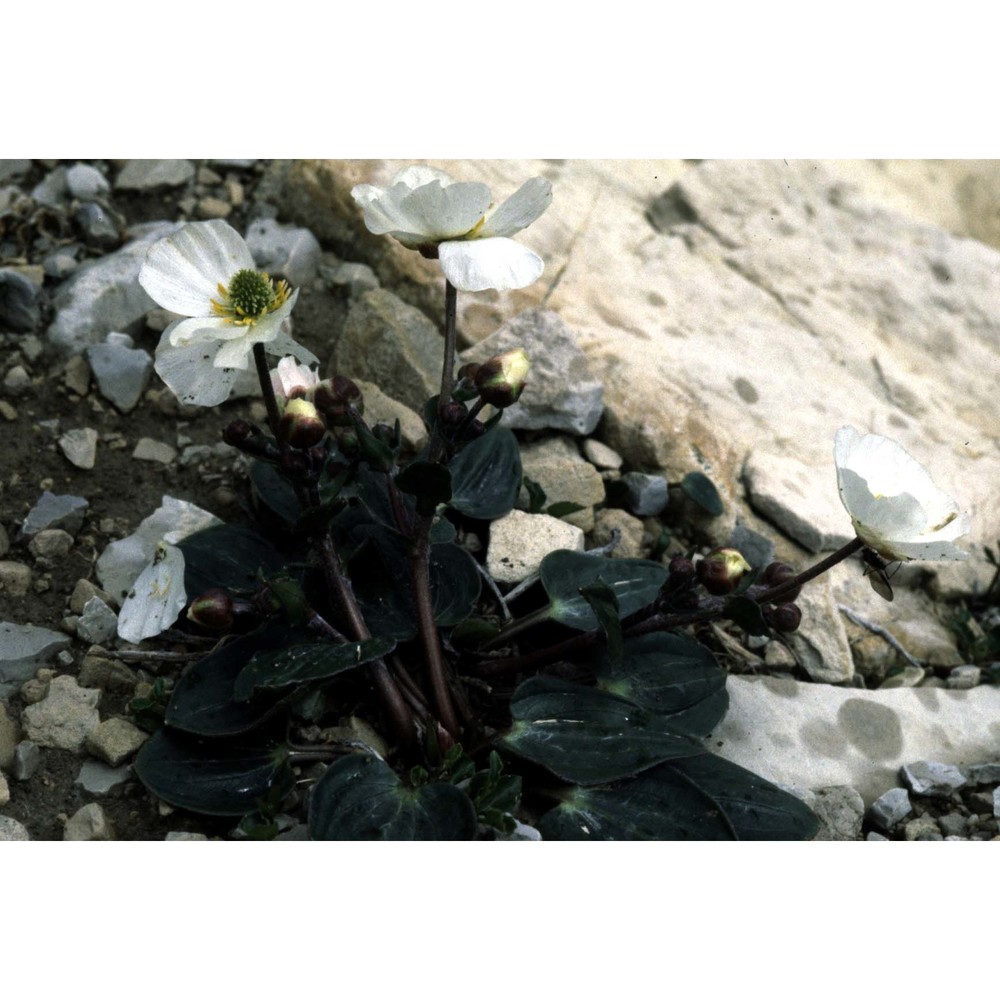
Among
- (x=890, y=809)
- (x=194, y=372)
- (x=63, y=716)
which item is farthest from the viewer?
(x=890, y=809)

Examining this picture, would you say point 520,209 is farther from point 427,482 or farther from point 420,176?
point 427,482

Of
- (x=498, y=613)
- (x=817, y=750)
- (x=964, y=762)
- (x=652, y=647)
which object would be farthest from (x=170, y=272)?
(x=964, y=762)

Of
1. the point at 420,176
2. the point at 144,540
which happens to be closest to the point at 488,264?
the point at 420,176

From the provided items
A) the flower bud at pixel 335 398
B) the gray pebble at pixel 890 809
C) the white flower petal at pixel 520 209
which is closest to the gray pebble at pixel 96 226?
the flower bud at pixel 335 398

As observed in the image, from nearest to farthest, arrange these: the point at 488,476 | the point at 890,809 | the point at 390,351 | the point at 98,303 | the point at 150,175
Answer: the point at 890,809 < the point at 488,476 < the point at 390,351 < the point at 98,303 < the point at 150,175

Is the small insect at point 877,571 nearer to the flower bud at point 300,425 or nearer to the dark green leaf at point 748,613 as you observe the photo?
the dark green leaf at point 748,613
